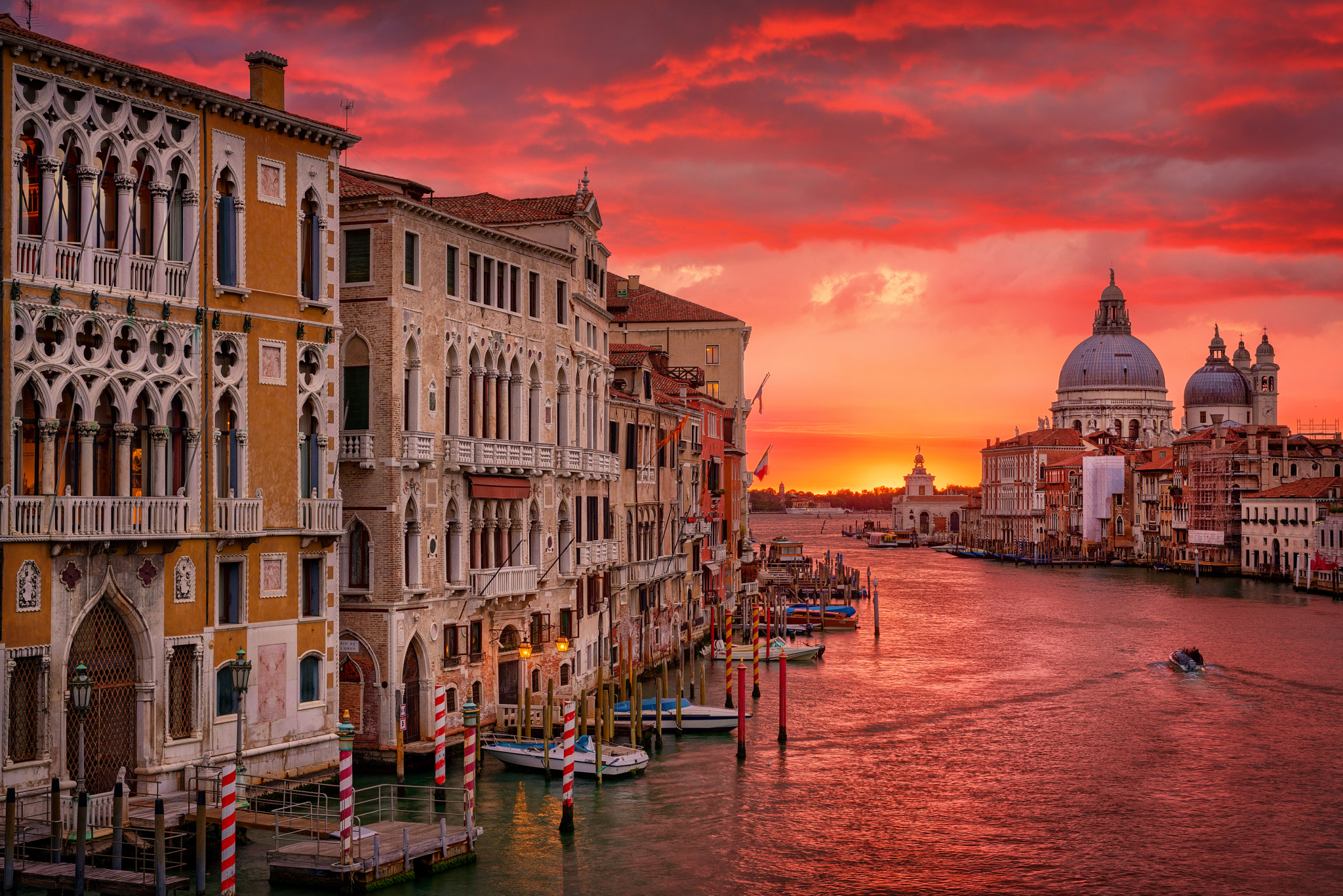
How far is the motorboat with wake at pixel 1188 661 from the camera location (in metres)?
44.4

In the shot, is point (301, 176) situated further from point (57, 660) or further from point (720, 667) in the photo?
point (720, 667)

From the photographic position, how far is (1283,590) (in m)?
82.9

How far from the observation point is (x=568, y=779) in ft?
72.4

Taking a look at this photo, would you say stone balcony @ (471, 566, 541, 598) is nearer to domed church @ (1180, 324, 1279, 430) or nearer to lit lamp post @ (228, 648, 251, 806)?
lit lamp post @ (228, 648, 251, 806)

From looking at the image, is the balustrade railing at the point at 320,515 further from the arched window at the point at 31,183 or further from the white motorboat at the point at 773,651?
the white motorboat at the point at 773,651

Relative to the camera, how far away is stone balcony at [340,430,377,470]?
25141 millimetres

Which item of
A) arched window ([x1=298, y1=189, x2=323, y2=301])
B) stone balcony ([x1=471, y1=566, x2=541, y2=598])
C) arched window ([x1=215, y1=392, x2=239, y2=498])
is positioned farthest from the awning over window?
arched window ([x1=215, y1=392, x2=239, y2=498])

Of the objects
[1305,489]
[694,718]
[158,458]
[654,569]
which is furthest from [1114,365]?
[158,458]

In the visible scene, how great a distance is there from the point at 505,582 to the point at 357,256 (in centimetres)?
717

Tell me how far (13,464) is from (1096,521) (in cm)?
11888

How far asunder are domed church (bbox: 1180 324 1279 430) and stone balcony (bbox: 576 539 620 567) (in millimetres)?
134354

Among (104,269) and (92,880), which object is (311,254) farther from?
(92,880)

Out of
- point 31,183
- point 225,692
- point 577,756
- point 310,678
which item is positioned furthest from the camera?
point 577,756

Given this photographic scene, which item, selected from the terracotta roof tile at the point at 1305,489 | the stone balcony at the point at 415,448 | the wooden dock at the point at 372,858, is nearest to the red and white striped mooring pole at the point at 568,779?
the wooden dock at the point at 372,858
